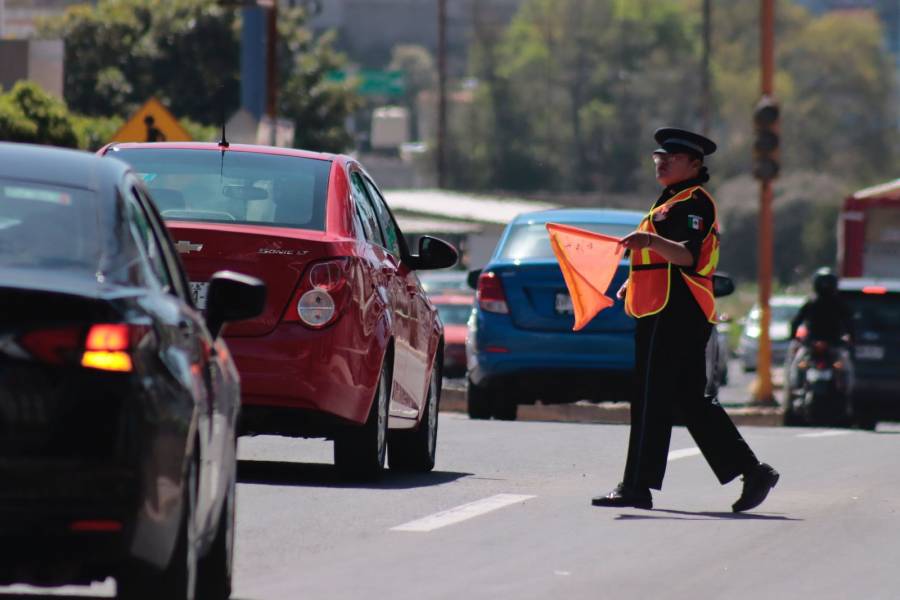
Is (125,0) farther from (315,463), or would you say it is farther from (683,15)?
(683,15)

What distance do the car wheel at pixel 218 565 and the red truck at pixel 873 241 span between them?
2933cm

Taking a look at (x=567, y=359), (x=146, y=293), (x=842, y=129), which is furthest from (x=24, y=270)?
(x=842, y=129)

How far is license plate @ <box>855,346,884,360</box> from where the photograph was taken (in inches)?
971

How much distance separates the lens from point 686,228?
10.4 metres

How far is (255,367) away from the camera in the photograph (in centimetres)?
1045

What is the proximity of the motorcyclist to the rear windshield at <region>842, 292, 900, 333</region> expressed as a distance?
4.62ft

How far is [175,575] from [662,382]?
4.71 metres

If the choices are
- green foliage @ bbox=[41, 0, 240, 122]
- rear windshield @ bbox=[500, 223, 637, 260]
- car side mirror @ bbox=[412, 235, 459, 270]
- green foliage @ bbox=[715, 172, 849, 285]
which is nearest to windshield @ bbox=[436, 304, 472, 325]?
rear windshield @ bbox=[500, 223, 637, 260]

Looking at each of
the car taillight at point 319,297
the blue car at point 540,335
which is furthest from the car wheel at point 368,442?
the blue car at point 540,335

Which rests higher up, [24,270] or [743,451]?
[24,270]

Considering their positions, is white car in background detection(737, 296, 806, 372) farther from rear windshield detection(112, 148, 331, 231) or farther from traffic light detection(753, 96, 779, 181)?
rear windshield detection(112, 148, 331, 231)

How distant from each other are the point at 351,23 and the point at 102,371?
150m

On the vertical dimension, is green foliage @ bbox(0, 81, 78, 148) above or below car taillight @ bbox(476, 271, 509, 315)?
above

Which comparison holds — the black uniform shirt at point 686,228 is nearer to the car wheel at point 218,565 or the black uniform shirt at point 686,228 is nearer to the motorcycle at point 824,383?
the car wheel at point 218,565
